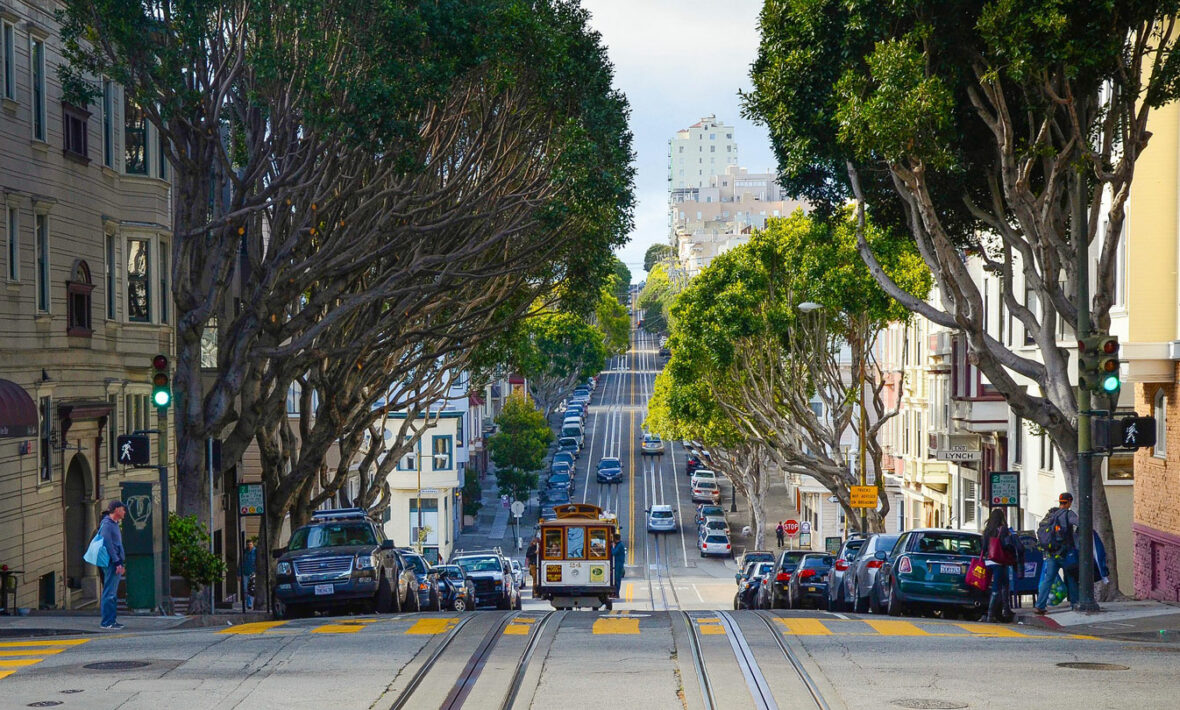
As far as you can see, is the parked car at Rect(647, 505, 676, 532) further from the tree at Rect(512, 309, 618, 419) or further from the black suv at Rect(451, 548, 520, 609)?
the black suv at Rect(451, 548, 520, 609)

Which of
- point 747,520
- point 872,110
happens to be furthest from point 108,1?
point 747,520

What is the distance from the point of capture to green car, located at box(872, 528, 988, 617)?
870 inches

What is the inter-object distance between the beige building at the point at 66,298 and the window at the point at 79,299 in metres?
0.04

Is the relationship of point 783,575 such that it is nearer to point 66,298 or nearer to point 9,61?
point 66,298

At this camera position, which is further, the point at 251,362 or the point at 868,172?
the point at 251,362

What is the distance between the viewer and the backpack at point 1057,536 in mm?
22141

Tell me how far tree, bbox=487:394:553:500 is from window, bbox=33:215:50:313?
56.0 meters

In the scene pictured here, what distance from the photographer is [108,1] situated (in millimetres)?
24844

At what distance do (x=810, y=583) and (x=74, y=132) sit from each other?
664 inches

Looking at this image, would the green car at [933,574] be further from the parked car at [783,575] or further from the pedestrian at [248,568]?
the pedestrian at [248,568]

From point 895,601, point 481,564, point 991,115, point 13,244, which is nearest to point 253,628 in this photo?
point 895,601

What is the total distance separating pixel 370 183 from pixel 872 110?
1086cm

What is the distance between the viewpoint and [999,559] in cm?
2161

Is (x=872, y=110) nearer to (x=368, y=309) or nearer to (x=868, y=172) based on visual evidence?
(x=868, y=172)
